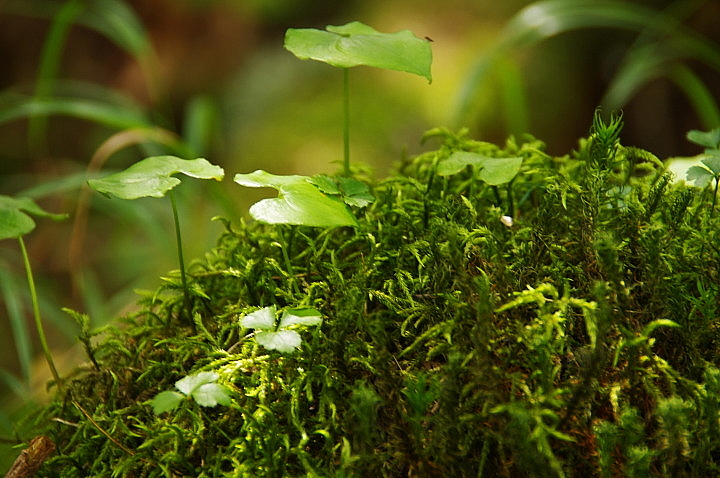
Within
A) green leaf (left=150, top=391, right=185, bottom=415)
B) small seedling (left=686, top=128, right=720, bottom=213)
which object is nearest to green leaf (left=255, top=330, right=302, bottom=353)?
green leaf (left=150, top=391, right=185, bottom=415)

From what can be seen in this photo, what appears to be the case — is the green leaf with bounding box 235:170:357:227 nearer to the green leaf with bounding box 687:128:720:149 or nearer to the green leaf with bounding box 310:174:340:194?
the green leaf with bounding box 310:174:340:194

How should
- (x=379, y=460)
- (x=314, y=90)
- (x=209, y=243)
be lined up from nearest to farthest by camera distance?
(x=379, y=460), (x=209, y=243), (x=314, y=90)

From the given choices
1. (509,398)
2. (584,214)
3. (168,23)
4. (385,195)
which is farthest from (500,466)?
(168,23)

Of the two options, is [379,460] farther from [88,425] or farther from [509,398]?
[88,425]

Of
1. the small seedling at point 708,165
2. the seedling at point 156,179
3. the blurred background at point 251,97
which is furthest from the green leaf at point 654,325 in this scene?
the blurred background at point 251,97

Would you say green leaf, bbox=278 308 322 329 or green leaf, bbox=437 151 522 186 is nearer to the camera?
green leaf, bbox=278 308 322 329

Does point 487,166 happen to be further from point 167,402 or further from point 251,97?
point 251,97

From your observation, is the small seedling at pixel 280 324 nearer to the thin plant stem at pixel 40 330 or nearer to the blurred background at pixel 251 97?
the thin plant stem at pixel 40 330
